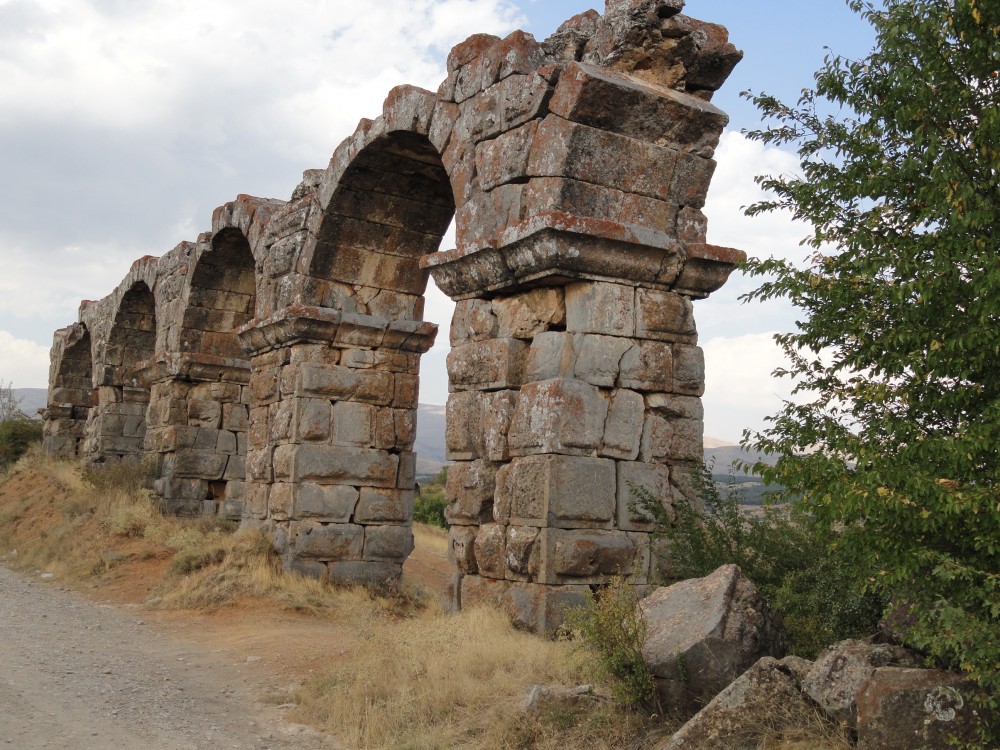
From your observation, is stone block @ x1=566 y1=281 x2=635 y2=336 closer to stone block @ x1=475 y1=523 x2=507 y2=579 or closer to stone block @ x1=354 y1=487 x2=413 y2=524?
stone block @ x1=475 y1=523 x2=507 y2=579

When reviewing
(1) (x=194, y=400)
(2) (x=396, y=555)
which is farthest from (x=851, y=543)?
(1) (x=194, y=400)

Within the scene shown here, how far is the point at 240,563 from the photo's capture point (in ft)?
32.7

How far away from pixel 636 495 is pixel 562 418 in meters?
0.73

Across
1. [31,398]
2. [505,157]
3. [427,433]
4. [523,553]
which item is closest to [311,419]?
[505,157]

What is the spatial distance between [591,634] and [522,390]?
2.22m

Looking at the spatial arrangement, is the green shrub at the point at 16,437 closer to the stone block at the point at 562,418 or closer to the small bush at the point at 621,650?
the stone block at the point at 562,418

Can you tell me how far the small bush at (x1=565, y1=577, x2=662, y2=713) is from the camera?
4512mm

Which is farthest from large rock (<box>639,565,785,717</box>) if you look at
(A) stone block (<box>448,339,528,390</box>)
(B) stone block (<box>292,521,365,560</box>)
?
(B) stone block (<box>292,521,365,560</box>)

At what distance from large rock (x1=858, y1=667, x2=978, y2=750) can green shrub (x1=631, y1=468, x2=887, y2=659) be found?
0.45 meters

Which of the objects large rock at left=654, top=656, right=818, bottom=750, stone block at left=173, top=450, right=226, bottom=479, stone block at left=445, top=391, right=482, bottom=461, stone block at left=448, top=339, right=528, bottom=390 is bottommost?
large rock at left=654, top=656, right=818, bottom=750

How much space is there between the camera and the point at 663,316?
22.2ft

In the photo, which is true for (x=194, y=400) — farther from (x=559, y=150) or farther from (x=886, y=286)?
(x=886, y=286)

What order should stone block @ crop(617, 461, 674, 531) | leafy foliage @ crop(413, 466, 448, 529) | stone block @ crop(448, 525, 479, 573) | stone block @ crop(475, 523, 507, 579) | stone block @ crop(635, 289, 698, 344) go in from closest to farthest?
stone block @ crop(617, 461, 674, 531), stone block @ crop(475, 523, 507, 579), stone block @ crop(635, 289, 698, 344), stone block @ crop(448, 525, 479, 573), leafy foliage @ crop(413, 466, 448, 529)

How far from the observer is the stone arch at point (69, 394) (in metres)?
21.8
